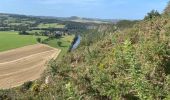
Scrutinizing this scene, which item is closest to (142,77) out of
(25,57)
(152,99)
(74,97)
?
(152,99)

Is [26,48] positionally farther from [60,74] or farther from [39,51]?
[60,74]

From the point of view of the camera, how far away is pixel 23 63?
282ft

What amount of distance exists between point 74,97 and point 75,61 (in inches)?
1388

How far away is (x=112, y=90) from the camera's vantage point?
21234mm

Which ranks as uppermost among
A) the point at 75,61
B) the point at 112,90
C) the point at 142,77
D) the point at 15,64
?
the point at 142,77

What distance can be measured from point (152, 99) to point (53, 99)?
43.7 feet

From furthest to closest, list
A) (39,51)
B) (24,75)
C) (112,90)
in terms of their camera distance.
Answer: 1. (39,51)
2. (24,75)
3. (112,90)

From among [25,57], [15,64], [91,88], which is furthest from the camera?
[25,57]

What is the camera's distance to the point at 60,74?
40875 mm

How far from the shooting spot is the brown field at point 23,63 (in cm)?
7038

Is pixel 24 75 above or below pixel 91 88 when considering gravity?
below

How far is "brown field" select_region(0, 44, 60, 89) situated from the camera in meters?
70.4

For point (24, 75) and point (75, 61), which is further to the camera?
point (24, 75)

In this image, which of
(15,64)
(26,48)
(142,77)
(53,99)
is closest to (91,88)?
(53,99)
